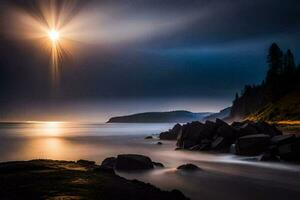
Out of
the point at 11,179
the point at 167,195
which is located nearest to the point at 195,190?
the point at 167,195

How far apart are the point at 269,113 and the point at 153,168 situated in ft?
291

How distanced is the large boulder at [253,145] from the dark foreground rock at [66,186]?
27.8m

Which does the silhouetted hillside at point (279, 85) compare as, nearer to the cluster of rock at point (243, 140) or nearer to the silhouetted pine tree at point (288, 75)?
the silhouetted pine tree at point (288, 75)

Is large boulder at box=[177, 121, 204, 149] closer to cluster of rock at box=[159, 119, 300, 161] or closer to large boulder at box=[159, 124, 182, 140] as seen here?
cluster of rock at box=[159, 119, 300, 161]

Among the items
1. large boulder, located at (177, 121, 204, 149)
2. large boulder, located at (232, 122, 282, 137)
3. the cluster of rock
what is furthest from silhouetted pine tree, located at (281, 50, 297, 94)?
large boulder, located at (177, 121, 204, 149)

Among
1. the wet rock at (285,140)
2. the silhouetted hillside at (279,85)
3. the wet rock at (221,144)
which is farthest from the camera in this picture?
the silhouetted hillside at (279,85)

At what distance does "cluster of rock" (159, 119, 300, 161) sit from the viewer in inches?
1502

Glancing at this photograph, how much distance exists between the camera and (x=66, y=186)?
1540cm

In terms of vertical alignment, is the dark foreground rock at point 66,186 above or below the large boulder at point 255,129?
below

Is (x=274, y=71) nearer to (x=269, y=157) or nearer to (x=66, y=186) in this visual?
(x=269, y=157)

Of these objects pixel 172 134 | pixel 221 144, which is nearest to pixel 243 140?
pixel 221 144

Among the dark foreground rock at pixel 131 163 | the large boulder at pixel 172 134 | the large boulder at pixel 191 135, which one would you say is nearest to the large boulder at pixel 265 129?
the large boulder at pixel 191 135

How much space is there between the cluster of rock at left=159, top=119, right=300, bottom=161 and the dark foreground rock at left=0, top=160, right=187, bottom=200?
25.0 metres

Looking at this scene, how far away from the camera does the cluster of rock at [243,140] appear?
38156 mm
